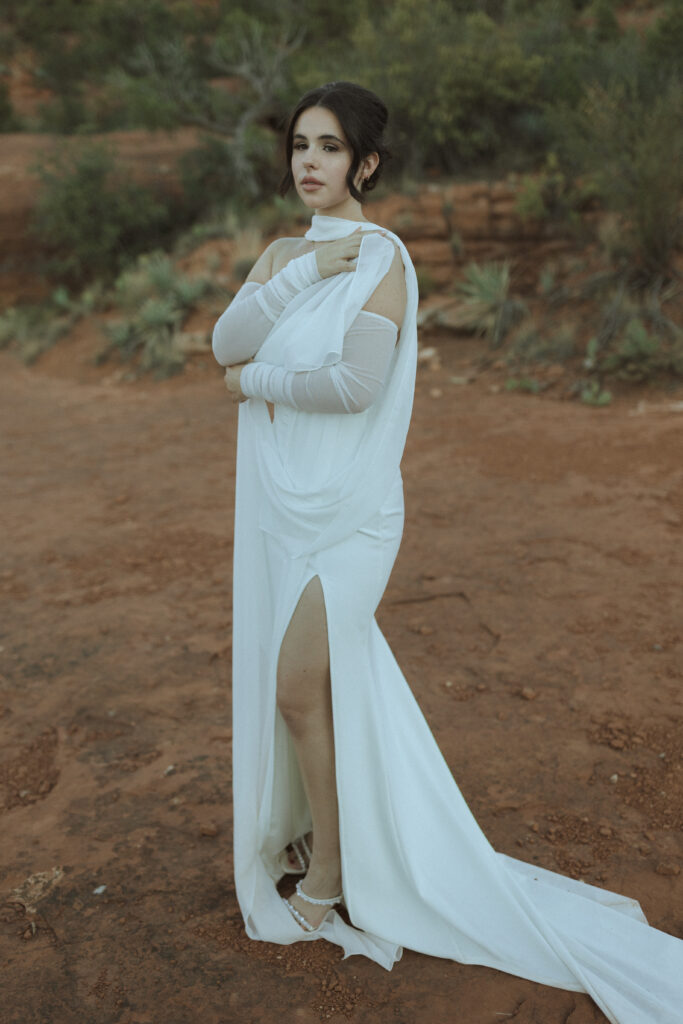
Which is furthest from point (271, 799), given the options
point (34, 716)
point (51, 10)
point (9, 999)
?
point (51, 10)

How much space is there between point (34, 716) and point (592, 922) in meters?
2.31

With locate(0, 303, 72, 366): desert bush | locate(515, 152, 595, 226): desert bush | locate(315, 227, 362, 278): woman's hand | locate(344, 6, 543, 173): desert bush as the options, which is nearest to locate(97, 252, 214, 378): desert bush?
locate(0, 303, 72, 366): desert bush

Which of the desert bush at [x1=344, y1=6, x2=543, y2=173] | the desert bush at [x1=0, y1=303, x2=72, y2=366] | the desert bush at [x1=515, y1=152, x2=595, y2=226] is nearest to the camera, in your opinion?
the desert bush at [x1=515, y1=152, x2=595, y2=226]

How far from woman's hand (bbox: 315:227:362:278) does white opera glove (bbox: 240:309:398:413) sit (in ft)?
0.43

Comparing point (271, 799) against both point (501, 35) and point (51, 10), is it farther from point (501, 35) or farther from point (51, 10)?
point (51, 10)

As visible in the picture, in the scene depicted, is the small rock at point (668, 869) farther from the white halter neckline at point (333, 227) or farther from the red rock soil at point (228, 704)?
the white halter neckline at point (333, 227)

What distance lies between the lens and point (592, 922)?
209cm

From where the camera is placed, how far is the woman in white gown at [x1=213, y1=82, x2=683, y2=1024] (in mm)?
1904

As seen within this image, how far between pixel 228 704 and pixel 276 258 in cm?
196

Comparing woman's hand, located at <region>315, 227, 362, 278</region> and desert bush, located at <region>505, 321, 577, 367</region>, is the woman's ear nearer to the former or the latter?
woman's hand, located at <region>315, 227, 362, 278</region>

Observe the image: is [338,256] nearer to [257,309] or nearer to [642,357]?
[257,309]

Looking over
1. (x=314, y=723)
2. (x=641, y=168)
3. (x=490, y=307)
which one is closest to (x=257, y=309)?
(x=314, y=723)

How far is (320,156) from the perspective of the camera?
6.26 ft

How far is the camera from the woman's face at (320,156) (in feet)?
6.24
